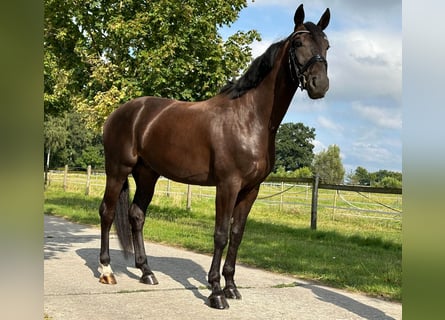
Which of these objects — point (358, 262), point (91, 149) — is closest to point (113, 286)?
point (358, 262)

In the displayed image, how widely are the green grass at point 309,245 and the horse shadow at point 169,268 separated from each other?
3.12 feet

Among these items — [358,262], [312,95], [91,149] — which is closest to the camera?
[312,95]

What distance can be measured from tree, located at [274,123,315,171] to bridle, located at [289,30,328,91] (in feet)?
174

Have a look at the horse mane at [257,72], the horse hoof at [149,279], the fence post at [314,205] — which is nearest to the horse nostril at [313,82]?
the horse mane at [257,72]

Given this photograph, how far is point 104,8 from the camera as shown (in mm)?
11328

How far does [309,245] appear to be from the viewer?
330 inches

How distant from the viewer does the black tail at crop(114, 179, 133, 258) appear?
545cm

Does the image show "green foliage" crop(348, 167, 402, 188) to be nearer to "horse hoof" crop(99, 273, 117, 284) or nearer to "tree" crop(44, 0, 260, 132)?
"tree" crop(44, 0, 260, 132)

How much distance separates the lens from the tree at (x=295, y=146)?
190ft

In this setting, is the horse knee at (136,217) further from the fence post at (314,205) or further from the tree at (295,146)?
the tree at (295,146)
